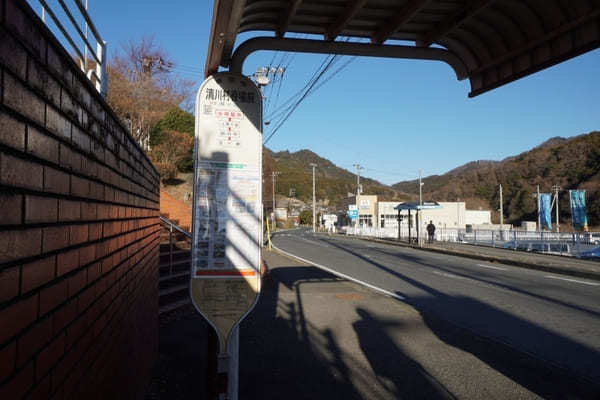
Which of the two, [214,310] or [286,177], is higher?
[286,177]

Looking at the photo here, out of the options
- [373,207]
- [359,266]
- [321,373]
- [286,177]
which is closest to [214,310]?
[321,373]

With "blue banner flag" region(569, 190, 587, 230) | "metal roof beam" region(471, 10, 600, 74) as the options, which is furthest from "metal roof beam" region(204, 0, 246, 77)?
"blue banner flag" region(569, 190, 587, 230)

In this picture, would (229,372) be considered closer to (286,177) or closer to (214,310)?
A: (214,310)

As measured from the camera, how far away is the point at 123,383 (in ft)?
10.1

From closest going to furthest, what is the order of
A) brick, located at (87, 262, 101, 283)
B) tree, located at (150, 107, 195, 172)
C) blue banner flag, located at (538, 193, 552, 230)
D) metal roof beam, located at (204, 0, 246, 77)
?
brick, located at (87, 262, 101, 283) < metal roof beam, located at (204, 0, 246, 77) < tree, located at (150, 107, 195, 172) < blue banner flag, located at (538, 193, 552, 230)

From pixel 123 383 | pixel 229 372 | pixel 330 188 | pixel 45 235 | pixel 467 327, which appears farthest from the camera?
pixel 330 188

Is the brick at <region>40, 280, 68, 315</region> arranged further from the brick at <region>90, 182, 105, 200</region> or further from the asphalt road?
the asphalt road

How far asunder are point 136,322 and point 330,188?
161 metres

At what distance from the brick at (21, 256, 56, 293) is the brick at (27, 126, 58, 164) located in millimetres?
355

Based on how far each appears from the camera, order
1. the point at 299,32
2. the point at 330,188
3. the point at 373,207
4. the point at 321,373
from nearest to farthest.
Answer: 1. the point at 299,32
2. the point at 321,373
3. the point at 373,207
4. the point at 330,188

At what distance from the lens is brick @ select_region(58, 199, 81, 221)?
1.66 metres

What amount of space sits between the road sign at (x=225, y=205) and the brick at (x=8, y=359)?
208 centimetres

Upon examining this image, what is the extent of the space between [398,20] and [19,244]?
308 cm

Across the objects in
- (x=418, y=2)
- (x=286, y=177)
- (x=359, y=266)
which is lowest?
(x=359, y=266)
